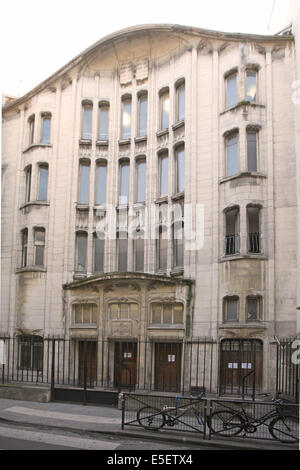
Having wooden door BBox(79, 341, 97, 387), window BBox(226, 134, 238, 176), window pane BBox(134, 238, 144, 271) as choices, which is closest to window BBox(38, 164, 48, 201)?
window pane BBox(134, 238, 144, 271)

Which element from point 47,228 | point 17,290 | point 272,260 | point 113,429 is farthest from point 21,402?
point 272,260

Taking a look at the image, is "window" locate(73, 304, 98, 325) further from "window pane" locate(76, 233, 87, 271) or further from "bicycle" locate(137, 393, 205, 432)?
"bicycle" locate(137, 393, 205, 432)

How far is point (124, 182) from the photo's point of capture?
2594 cm

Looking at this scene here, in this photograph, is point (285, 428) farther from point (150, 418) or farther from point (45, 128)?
point (45, 128)

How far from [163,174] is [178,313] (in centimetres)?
711

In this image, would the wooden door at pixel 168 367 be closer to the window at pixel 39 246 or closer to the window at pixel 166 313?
the window at pixel 166 313

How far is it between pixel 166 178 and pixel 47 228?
692 cm

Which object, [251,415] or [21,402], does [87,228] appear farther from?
[251,415]

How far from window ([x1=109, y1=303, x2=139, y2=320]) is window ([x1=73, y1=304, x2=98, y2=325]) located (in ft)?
3.49

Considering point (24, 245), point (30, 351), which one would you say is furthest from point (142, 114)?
point (30, 351)

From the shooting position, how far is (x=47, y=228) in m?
26.2

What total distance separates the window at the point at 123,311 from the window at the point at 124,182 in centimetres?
540

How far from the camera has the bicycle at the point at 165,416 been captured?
13.6m

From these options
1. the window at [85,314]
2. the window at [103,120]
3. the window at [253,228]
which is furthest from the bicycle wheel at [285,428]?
the window at [103,120]
